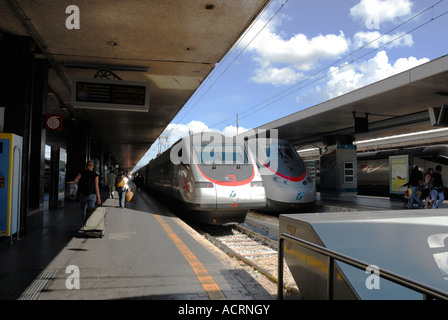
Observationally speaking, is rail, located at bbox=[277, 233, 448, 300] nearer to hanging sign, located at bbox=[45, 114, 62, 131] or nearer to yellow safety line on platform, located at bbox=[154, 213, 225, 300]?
yellow safety line on platform, located at bbox=[154, 213, 225, 300]

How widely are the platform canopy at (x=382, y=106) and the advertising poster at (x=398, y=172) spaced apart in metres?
2.02

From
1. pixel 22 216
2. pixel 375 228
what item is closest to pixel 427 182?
pixel 375 228

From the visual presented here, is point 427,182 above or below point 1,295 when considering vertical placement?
above

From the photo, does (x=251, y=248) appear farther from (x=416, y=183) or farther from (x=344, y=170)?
(x=344, y=170)

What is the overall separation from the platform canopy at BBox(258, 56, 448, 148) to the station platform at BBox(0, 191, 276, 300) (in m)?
8.40

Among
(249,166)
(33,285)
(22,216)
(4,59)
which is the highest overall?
(4,59)

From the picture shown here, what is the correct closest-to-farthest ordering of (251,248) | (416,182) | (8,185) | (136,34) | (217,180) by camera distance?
(8,185) < (136,34) < (251,248) < (217,180) < (416,182)

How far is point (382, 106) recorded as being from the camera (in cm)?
1418

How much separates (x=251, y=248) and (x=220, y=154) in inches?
114

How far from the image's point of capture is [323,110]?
15.1m

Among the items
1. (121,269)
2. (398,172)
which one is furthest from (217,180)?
(398,172)

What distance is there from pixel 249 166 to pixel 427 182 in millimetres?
6275
